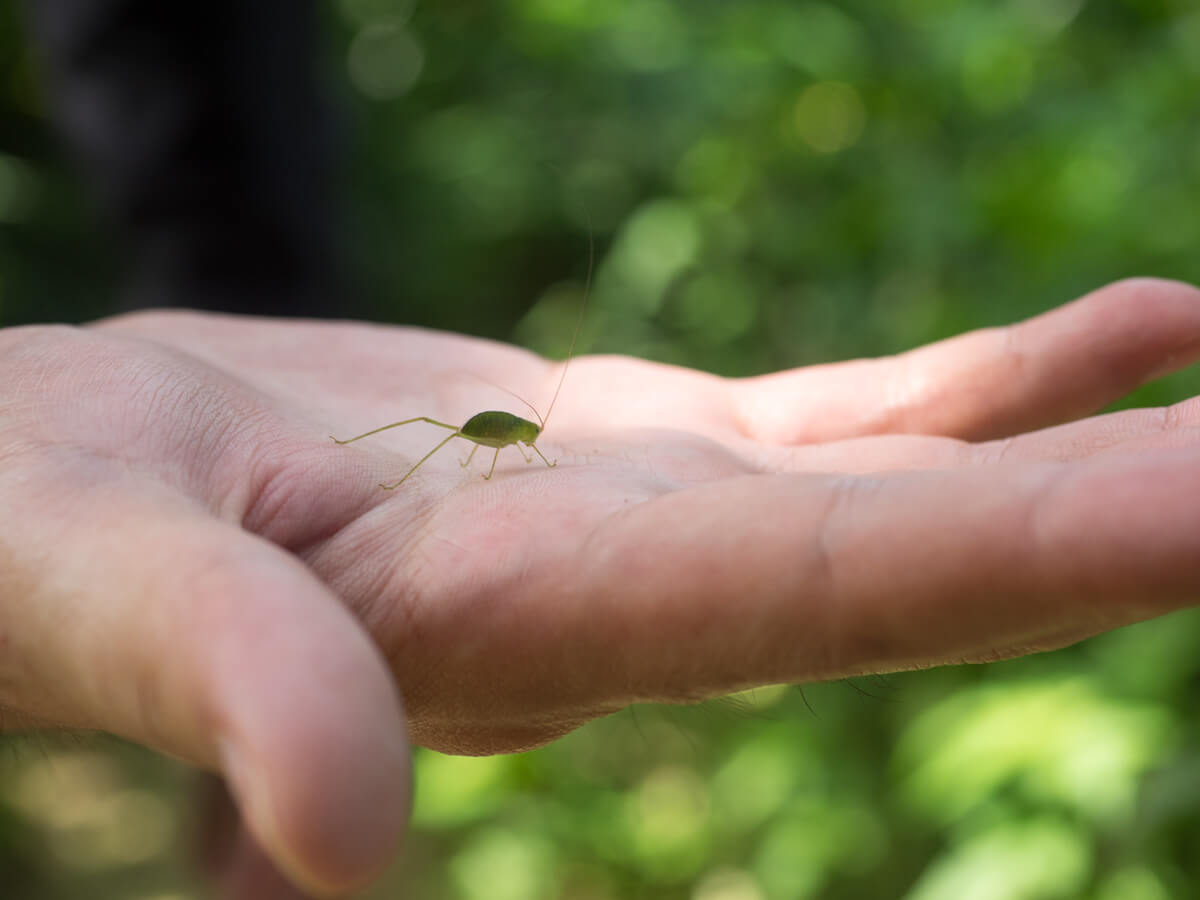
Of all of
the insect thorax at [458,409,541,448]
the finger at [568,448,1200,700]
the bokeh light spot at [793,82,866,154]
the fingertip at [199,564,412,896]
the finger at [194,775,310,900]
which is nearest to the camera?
the fingertip at [199,564,412,896]

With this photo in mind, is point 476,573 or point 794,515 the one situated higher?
point 794,515

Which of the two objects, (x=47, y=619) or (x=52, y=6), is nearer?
(x=47, y=619)

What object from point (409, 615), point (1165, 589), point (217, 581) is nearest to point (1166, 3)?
point (1165, 589)

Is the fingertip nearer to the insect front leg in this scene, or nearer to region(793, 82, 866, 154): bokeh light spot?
the insect front leg

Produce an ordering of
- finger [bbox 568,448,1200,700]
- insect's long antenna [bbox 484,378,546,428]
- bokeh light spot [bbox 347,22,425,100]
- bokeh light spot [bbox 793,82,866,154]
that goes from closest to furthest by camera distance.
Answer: finger [bbox 568,448,1200,700] < insect's long antenna [bbox 484,378,546,428] < bokeh light spot [bbox 793,82,866,154] < bokeh light spot [bbox 347,22,425,100]

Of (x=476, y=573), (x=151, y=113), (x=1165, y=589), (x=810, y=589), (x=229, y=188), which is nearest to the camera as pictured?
(x=1165, y=589)

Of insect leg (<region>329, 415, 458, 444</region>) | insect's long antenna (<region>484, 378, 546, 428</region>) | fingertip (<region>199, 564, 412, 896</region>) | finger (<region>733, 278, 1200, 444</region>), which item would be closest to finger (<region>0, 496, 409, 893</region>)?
fingertip (<region>199, 564, 412, 896</region>)

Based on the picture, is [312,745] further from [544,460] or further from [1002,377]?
[1002,377]

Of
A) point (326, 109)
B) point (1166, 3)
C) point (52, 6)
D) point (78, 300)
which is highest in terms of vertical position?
point (1166, 3)

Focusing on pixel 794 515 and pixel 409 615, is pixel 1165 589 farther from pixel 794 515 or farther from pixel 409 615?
pixel 409 615
